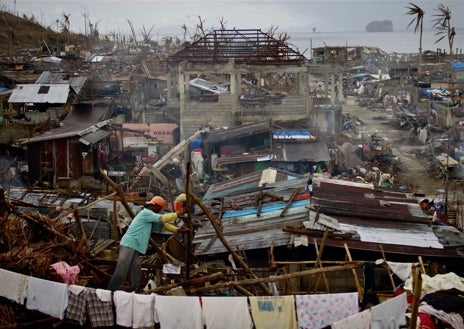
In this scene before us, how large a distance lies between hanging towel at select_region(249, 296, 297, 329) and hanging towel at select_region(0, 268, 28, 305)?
9.95ft

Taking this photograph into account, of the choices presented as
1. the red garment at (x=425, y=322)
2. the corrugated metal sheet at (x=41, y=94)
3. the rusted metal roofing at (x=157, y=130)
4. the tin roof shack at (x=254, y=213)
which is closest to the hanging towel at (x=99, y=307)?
the tin roof shack at (x=254, y=213)

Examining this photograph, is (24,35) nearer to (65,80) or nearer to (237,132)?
(65,80)

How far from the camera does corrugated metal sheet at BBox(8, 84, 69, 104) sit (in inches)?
994

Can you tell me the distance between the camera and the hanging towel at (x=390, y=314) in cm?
668

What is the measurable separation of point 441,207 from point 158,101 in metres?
18.9

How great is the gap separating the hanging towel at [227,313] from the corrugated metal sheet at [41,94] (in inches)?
797

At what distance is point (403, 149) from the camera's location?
2830 centimetres

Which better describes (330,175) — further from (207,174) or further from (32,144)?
(32,144)

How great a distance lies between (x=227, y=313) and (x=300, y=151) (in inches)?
581

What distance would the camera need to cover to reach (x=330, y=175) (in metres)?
20.3

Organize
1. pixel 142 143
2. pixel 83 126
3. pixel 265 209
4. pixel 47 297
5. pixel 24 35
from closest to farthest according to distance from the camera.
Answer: pixel 47 297 < pixel 265 209 < pixel 83 126 < pixel 142 143 < pixel 24 35

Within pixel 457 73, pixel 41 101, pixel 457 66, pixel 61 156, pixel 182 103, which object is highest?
pixel 457 66

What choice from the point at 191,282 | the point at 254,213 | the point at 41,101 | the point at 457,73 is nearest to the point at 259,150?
the point at 254,213

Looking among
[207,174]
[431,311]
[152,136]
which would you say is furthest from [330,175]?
[431,311]
